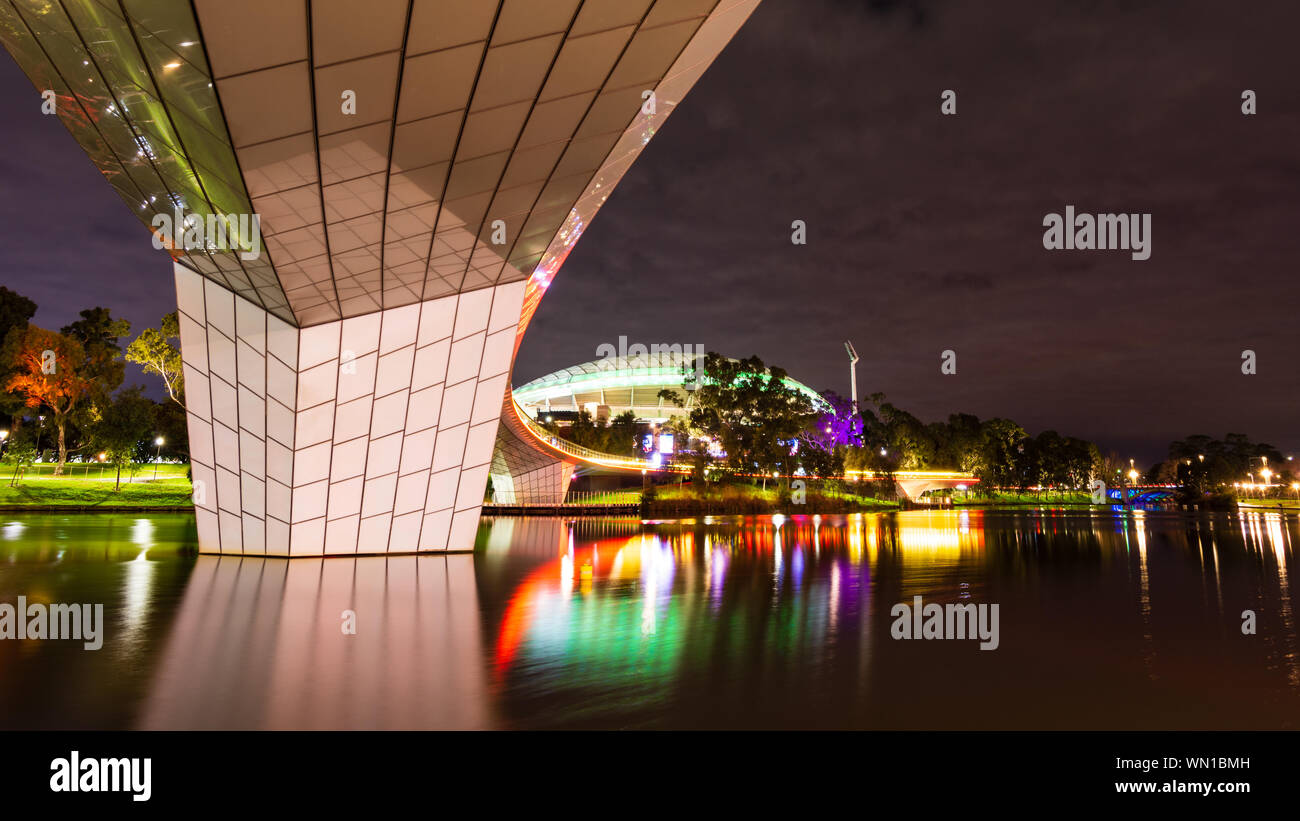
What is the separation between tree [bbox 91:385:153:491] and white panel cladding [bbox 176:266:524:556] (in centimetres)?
4110

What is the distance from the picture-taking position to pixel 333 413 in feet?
63.0

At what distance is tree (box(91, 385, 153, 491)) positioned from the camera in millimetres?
52875

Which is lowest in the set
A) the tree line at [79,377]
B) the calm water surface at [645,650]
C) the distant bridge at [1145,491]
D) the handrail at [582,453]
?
the distant bridge at [1145,491]

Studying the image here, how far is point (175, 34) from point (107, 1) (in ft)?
2.15

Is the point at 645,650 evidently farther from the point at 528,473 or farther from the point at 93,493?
the point at 528,473

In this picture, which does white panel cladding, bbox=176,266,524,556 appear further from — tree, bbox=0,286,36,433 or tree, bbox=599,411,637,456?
tree, bbox=599,411,637,456

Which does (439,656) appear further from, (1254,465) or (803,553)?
(1254,465)

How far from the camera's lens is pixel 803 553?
2223 cm

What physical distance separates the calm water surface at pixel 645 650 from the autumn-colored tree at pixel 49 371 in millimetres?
44899

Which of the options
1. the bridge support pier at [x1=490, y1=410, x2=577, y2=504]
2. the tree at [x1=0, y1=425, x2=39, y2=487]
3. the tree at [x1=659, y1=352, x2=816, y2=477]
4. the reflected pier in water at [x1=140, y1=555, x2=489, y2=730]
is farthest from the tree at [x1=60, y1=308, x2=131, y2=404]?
the reflected pier in water at [x1=140, y1=555, x2=489, y2=730]

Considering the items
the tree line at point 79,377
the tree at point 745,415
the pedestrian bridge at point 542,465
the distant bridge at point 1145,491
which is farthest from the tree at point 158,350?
the distant bridge at point 1145,491

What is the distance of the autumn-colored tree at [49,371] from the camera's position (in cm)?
5069

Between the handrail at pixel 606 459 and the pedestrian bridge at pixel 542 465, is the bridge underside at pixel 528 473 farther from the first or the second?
the handrail at pixel 606 459
